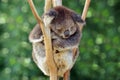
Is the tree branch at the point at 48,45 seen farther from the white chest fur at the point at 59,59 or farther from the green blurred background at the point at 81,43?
the green blurred background at the point at 81,43

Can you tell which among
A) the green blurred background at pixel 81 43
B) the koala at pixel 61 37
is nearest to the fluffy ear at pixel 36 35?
the koala at pixel 61 37

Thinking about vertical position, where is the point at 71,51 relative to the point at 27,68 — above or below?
above

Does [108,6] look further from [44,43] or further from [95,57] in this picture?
[44,43]

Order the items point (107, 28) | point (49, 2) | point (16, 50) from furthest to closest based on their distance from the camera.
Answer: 1. point (107, 28)
2. point (16, 50)
3. point (49, 2)

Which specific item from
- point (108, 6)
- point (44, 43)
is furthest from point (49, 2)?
point (108, 6)

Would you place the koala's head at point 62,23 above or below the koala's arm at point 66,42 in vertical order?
above

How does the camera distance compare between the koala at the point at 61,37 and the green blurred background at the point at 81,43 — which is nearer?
the koala at the point at 61,37
